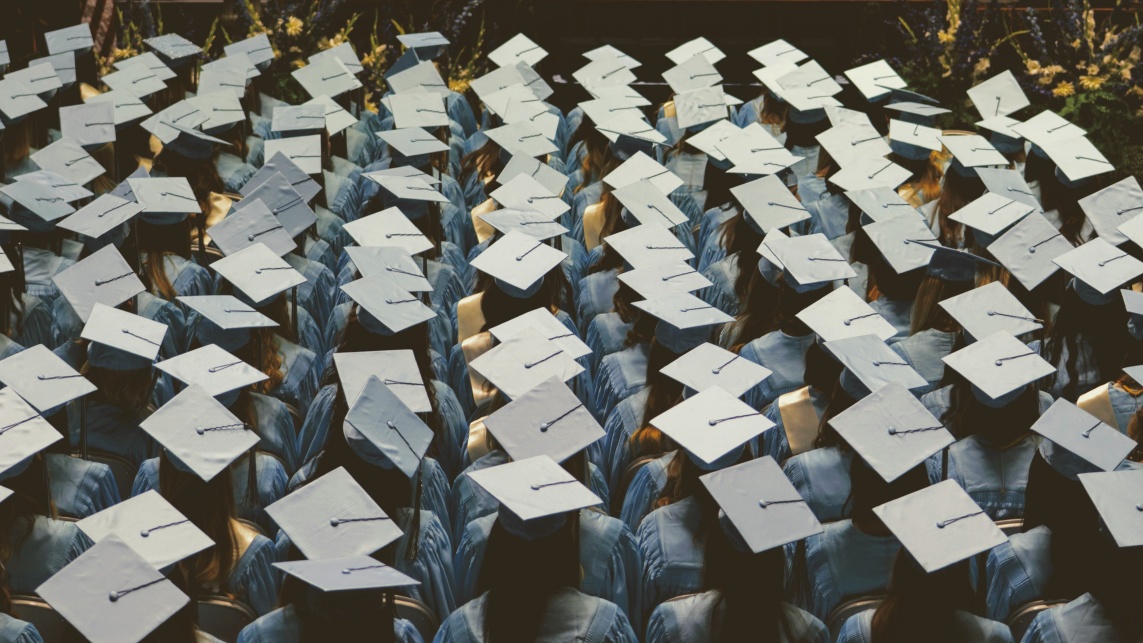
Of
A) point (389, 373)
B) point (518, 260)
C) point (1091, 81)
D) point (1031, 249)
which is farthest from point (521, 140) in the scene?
point (1091, 81)

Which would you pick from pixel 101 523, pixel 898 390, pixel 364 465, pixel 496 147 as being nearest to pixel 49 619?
pixel 101 523

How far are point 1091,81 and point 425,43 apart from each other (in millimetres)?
4510

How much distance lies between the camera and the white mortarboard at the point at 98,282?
13.8 ft

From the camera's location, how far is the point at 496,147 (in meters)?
6.45

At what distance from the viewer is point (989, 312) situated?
4.28m

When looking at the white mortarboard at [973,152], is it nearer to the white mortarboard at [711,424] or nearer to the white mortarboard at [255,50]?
the white mortarboard at [711,424]

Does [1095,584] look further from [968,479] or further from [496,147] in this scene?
[496,147]

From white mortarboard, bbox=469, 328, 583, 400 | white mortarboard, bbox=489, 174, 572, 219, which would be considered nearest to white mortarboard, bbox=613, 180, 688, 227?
white mortarboard, bbox=489, 174, 572, 219

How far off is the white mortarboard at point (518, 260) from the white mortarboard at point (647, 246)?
14.3 inches

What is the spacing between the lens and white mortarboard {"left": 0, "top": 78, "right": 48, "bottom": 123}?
5.85 metres

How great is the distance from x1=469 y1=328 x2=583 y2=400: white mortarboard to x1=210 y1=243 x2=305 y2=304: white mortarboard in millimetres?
918

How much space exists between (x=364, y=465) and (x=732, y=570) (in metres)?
1.15

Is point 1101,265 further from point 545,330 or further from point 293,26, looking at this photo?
point 293,26

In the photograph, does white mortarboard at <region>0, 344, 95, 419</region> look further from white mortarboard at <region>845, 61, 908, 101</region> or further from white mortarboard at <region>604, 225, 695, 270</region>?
white mortarboard at <region>845, 61, 908, 101</region>
